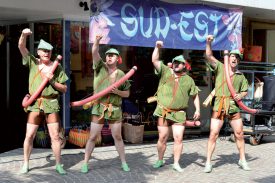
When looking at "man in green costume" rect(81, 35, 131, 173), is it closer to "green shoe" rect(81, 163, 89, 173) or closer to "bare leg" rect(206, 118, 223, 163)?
"green shoe" rect(81, 163, 89, 173)

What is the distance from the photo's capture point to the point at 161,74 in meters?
7.15

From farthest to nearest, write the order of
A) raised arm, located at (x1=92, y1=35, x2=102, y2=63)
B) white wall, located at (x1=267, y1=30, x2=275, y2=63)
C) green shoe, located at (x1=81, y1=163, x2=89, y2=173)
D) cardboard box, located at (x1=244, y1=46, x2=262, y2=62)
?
white wall, located at (x1=267, y1=30, x2=275, y2=63) → cardboard box, located at (x1=244, y1=46, x2=262, y2=62) → green shoe, located at (x1=81, y1=163, x2=89, y2=173) → raised arm, located at (x1=92, y1=35, x2=102, y2=63)

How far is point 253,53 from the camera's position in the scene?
12.1 m

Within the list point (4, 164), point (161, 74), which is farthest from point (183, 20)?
point (4, 164)

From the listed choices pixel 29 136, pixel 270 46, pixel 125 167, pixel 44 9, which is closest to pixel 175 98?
pixel 125 167

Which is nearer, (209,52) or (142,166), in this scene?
(209,52)

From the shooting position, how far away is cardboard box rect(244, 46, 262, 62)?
1209cm

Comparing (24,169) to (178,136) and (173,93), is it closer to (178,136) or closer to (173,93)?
(178,136)

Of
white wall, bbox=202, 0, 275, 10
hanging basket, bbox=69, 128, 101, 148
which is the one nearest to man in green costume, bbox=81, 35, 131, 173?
hanging basket, bbox=69, 128, 101, 148

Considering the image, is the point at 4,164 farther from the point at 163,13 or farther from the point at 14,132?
the point at 163,13

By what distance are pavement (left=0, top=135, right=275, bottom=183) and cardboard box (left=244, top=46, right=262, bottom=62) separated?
3.31 metres

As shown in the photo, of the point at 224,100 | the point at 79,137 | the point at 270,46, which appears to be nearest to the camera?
the point at 224,100

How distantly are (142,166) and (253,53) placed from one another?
599cm

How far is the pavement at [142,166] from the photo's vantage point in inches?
262
